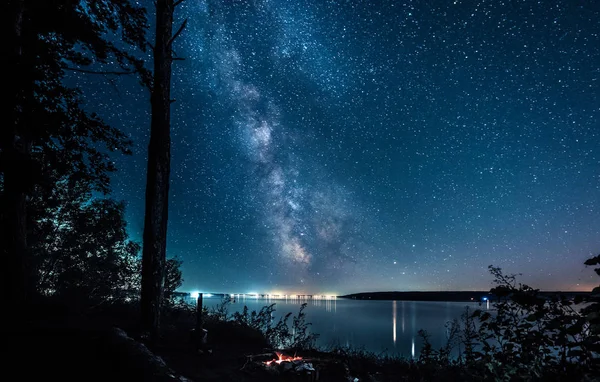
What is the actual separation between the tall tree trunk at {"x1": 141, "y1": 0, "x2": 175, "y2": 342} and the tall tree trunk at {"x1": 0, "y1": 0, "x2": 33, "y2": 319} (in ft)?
9.02

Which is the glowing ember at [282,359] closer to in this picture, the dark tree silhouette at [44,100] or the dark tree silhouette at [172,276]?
the dark tree silhouette at [44,100]

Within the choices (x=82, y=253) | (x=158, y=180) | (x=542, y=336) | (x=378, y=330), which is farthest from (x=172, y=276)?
(x=378, y=330)

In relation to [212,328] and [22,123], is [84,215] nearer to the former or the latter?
[212,328]

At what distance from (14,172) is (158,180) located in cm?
504

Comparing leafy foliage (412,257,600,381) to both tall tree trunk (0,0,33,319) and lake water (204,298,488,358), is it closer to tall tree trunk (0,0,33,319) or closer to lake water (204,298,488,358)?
tall tree trunk (0,0,33,319)

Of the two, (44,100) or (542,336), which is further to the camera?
(44,100)

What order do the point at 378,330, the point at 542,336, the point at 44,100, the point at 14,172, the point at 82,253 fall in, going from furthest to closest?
the point at 378,330
the point at 82,253
the point at 44,100
the point at 14,172
the point at 542,336

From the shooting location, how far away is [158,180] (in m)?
8.94

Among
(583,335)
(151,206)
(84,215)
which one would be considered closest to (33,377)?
(583,335)

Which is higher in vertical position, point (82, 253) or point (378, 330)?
point (82, 253)

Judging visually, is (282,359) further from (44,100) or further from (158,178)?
(44,100)

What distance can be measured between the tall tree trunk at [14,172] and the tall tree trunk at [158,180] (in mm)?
2749

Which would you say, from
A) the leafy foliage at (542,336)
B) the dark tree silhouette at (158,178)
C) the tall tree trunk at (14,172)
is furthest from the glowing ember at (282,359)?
the tall tree trunk at (14,172)

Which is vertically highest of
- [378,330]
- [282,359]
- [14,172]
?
[14,172]
